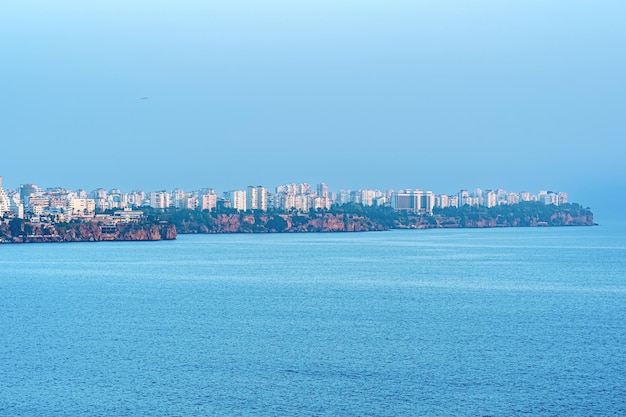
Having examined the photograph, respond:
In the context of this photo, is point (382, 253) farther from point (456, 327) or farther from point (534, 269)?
point (456, 327)

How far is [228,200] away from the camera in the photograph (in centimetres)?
11394

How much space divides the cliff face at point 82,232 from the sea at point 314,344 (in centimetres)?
3304

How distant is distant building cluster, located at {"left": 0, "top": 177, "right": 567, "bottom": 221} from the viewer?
290 feet

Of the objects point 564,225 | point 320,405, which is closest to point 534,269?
point 320,405

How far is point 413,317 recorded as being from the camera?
71.3 feet

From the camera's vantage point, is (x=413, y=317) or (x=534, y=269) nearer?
(x=413, y=317)

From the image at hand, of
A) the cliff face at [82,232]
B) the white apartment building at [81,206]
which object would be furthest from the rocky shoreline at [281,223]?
the white apartment building at [81,206]

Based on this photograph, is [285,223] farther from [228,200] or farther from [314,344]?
[314,344]

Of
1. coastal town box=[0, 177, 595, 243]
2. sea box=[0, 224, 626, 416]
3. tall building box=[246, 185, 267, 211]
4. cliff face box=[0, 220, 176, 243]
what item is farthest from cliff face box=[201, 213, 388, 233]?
sea box=[0, 224, 626, 416]

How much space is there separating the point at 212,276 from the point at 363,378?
1895cm

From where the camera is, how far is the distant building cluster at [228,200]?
290 feet

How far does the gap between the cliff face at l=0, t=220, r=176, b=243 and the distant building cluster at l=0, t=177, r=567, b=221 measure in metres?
4.55

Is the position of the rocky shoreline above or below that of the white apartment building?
below

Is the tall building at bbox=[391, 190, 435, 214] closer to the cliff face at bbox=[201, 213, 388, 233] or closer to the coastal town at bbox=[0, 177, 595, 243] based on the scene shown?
the coastal town at bbox=[0, 177, 595, 243]
